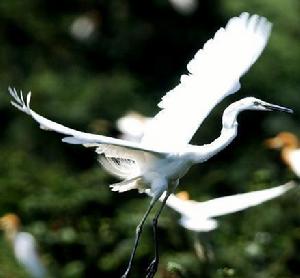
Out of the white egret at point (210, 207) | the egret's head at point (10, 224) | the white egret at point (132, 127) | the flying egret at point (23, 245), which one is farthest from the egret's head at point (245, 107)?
the white egret at point (132, 127)

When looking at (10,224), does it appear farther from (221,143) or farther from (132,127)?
(221,143)

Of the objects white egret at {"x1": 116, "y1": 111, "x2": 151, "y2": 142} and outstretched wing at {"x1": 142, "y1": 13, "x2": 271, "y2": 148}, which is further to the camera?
white egret at {"x1": 116, "y1": 111, "x2": 151, "y2": 142}

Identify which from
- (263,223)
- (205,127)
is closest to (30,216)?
(263,223)

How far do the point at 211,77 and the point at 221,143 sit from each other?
37 centimetres

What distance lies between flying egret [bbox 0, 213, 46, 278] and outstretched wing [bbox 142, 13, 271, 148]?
1.87 metres

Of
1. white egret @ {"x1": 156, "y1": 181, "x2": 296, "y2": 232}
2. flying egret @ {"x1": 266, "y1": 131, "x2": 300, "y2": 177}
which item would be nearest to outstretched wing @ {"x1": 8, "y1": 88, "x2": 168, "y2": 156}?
white egret @ {"x1": 156, "y1": 181, "x2": 296, "y2": 232}

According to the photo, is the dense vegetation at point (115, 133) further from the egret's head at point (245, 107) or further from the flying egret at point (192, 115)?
the egret's head at point (245, 107)

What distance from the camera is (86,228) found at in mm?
8508

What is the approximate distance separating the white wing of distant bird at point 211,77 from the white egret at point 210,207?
830 mm

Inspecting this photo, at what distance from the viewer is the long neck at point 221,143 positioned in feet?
20.4

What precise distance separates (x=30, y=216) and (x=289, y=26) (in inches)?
246

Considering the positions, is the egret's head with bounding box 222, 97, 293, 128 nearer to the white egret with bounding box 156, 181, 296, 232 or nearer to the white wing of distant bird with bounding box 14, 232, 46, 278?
the white egret with bounding box 156, 181, 296, 232

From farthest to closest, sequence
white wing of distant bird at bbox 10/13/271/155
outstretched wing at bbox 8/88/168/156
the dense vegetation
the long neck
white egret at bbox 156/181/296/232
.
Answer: the dense vegetation
white egret at bbox 156/181/296/232
white wing of distant bird at bbox 10/13/271/155
the long neck
outstretched wing at bbox 8/88/168/156

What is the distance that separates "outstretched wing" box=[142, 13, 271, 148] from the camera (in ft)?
21.3
